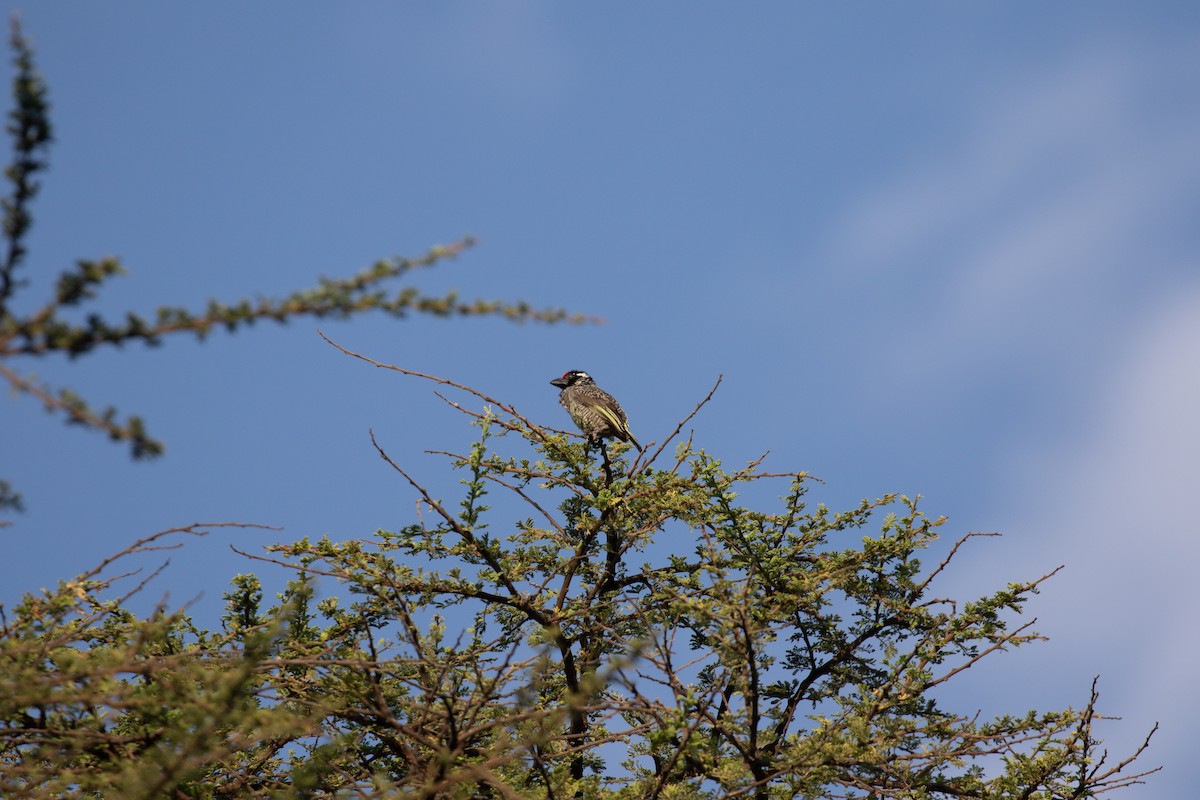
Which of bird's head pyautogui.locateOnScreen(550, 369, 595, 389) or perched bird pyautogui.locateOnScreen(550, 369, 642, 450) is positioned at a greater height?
bird's head pyautogui.locateOnScreen(550, 369, 595, 389)

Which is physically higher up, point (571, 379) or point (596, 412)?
point (571, 379)

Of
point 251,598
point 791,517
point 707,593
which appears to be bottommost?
point 707,593

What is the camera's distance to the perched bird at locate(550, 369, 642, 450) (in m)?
9.55

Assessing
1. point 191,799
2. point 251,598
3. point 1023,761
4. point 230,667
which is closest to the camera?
point 230,667

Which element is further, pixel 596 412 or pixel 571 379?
pixel 571 379

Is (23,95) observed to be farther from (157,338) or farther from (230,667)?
(230,667)

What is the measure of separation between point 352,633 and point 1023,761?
176 inches

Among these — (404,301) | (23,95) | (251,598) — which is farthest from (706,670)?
(23,95)

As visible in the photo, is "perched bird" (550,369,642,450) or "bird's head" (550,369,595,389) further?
"bird's head" (550,369,595,389)

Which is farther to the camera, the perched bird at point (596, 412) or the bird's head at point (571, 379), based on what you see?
the bird's head at point (571, 379)

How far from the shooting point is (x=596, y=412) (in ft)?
31.8

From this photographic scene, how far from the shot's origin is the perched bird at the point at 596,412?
31.3 ft

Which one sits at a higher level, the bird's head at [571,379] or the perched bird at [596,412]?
the bird's head at [571,379]

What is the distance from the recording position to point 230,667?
4707mm
